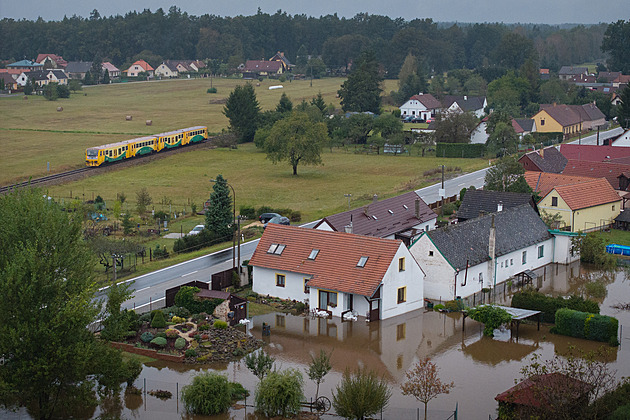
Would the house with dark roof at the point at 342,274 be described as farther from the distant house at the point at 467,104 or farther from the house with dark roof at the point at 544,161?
the distant house at the point at 467,104

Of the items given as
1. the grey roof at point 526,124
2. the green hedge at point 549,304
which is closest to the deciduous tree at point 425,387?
the green hedge at point 549,304

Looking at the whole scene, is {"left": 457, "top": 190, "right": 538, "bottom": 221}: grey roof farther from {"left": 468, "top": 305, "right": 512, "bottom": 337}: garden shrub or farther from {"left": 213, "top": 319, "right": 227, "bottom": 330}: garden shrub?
{"left": 213, "top": 319, "right": 227, "bottom": 330}: garden shrub

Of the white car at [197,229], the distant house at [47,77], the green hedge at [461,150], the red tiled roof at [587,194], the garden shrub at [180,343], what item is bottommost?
the garden shrub at [180,343]

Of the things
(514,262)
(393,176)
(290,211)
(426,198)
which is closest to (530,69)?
(393,176)

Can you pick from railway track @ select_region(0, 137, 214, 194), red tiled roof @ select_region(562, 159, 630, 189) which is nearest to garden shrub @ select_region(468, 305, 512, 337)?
red tiled roof @ select_region(562, 159, 630, 189)

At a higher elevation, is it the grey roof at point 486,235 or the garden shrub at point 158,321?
the grey roof at point 486,235
